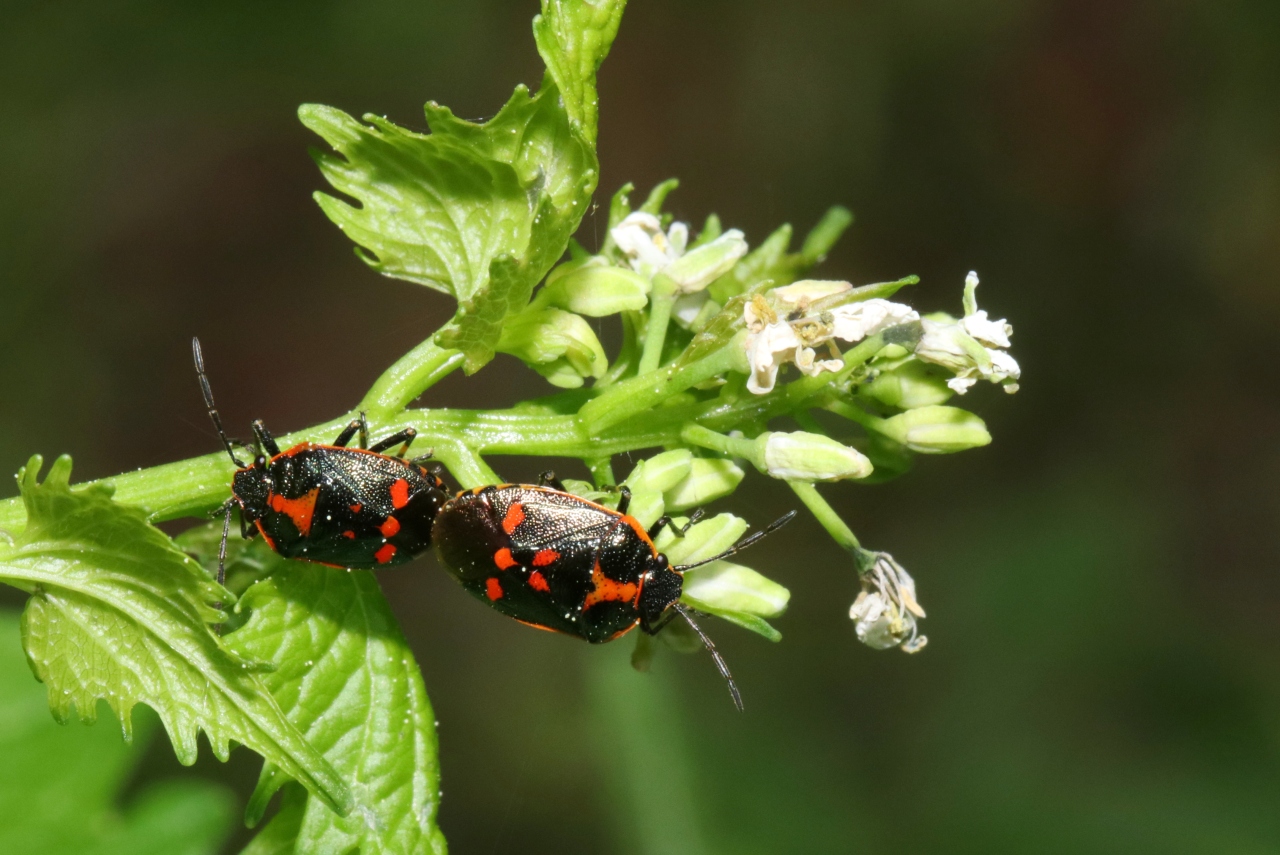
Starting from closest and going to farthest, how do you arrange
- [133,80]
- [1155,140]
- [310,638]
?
[310,638] → [133,80] → [1155,140]

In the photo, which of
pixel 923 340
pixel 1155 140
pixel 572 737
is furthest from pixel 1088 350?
pixel 923 340

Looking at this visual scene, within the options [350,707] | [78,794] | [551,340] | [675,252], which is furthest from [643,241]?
[78,794]

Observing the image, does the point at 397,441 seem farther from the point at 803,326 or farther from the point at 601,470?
the point at 803,326

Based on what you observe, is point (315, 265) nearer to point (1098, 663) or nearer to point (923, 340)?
point (1098, 663)

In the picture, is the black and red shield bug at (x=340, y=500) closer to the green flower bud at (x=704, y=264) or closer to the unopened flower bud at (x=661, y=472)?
the unopened flower bud at (x=661, y=472)

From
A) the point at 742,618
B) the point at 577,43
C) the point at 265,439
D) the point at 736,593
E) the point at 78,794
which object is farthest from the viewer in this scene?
the point at 78,794

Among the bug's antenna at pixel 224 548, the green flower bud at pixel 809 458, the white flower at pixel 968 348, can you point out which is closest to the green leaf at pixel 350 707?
the bug's antenna at pixel 224 548

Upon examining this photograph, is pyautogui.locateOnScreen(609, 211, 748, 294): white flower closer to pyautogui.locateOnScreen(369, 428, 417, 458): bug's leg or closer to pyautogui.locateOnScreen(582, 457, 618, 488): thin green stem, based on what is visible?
pyautogui.locateOnScreen(582, 457, 618, 488): thin green stem

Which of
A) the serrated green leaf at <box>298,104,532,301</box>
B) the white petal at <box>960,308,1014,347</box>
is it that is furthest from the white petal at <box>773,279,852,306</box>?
the serrated green leaf at <box>298,104,532,301</box>
